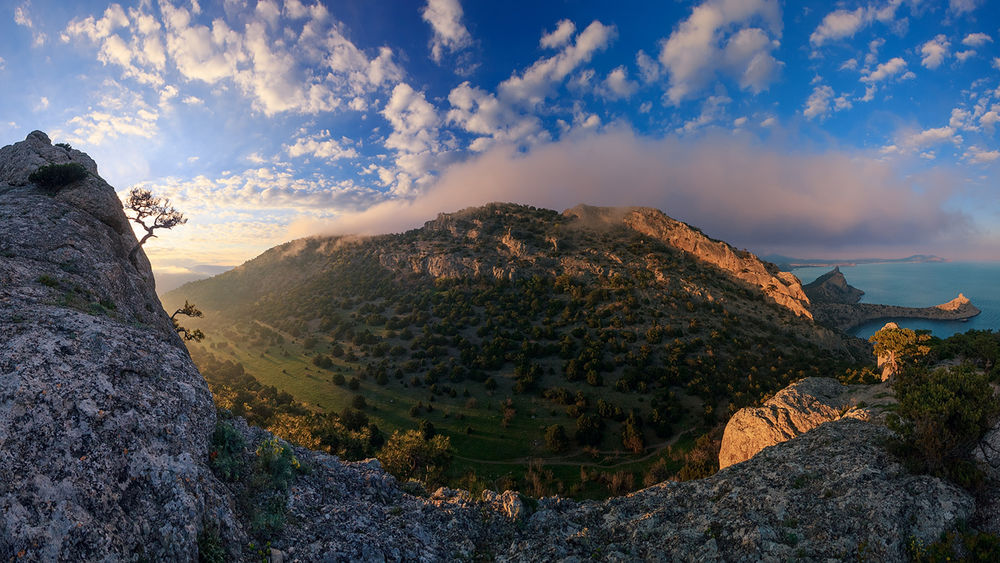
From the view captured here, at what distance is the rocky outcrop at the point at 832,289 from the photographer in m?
134

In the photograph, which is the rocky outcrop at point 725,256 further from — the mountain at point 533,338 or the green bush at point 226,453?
the green bush at point 226,453

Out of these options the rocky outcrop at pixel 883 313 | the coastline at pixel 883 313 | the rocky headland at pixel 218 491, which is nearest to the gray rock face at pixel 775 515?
the rocky headland at pixel 218 491

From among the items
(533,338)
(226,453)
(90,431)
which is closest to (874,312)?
(533,338)

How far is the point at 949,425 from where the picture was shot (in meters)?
13.0

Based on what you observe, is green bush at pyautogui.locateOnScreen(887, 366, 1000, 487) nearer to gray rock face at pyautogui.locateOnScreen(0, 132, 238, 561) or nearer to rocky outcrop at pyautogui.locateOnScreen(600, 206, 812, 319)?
gray rock face at pyautogui.locateOnScreen(0, 132, 238, 561)

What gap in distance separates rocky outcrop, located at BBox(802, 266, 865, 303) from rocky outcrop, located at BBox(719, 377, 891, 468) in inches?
5314

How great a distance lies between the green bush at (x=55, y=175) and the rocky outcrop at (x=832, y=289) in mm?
181728

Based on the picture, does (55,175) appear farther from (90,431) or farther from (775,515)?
(775,515)

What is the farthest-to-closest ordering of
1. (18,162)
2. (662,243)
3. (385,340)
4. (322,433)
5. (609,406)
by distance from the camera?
1. (662,243)
2. (385,340)
3. (609,406)
4. (322,433)
5. (18,162)

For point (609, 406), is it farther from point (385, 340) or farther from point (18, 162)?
point (18, 162)

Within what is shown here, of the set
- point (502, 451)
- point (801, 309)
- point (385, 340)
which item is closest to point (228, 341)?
point (385, 340)

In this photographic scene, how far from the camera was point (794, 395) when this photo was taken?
2703 centimetres

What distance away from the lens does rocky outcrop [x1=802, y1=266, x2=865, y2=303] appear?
134000mm

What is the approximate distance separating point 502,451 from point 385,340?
48731 millimetres
